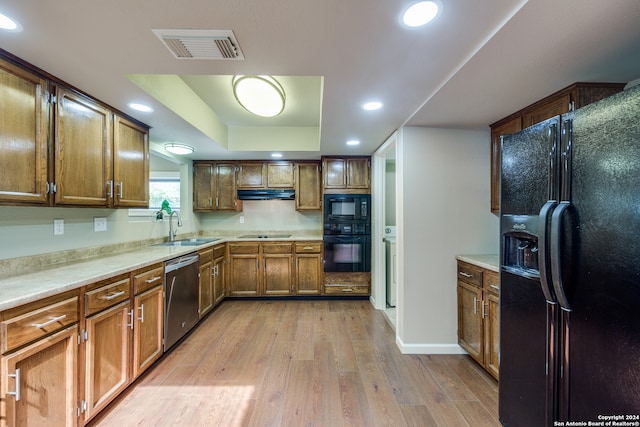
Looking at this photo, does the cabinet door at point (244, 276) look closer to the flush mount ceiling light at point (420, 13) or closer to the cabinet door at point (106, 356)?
the cabinet door at point (106, 356)

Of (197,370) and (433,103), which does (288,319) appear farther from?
(433,103)

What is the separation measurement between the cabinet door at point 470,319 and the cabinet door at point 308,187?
7.66ft

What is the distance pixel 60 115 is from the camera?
1.68 meters

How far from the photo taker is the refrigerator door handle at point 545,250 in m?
1.13

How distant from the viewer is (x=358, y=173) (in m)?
3.84

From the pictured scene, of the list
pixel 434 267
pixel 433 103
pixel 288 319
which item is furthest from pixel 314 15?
pixel 288 319

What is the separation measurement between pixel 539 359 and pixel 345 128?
2.19 m

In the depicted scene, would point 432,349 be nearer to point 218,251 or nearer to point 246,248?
point 246,248

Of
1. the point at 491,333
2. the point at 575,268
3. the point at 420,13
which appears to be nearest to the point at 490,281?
the point at 491,333

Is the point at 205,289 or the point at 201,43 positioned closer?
the point at 201,43

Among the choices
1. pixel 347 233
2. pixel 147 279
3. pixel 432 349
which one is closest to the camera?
pixel 147 279

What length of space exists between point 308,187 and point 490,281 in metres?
2.74

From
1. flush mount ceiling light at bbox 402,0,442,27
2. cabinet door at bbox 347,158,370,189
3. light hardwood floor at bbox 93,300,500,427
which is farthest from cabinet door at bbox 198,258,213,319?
flush mount ceiling light at bbox 402,0,442,27

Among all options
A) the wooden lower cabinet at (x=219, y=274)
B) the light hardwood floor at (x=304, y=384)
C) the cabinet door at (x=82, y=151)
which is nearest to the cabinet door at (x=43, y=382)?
the light hardwood floor at (x=304, y=384)
